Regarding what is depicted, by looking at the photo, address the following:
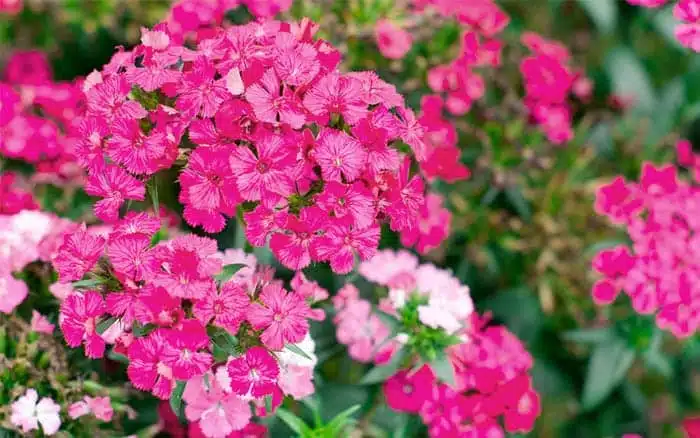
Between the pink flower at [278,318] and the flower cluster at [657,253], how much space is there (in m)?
0.66

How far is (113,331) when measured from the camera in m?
1.14

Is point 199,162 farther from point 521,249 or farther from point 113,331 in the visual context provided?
point 521,249

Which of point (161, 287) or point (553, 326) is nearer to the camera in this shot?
point (161, 287)

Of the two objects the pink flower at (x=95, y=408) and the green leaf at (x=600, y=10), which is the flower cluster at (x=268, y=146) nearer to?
the pink flower at (x=95, y=408)

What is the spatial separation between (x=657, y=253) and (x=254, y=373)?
2.51ft

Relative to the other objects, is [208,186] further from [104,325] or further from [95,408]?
[95,408]

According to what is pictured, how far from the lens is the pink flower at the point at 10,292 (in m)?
1.24

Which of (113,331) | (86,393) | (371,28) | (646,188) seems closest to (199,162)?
(113,331)

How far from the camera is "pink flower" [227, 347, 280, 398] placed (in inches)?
40.8

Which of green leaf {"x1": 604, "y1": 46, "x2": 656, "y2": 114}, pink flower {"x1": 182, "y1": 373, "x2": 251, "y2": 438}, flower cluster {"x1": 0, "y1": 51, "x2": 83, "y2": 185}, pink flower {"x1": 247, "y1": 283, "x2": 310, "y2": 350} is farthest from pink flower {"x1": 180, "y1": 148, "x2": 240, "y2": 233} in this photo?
green leaf {"x1": 604, "y1": 46, "x2": 656, "y2": 114}

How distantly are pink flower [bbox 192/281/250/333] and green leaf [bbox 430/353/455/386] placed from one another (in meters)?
0.37

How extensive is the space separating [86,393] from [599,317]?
3.77 feet

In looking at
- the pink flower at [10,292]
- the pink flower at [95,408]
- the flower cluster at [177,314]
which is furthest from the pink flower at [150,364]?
the pink flower at [10,292]

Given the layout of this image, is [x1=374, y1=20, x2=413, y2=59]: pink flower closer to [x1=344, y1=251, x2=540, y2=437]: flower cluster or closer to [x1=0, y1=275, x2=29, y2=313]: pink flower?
[x1=344, y1=251, x2=540, y2=437]: flower cluster
